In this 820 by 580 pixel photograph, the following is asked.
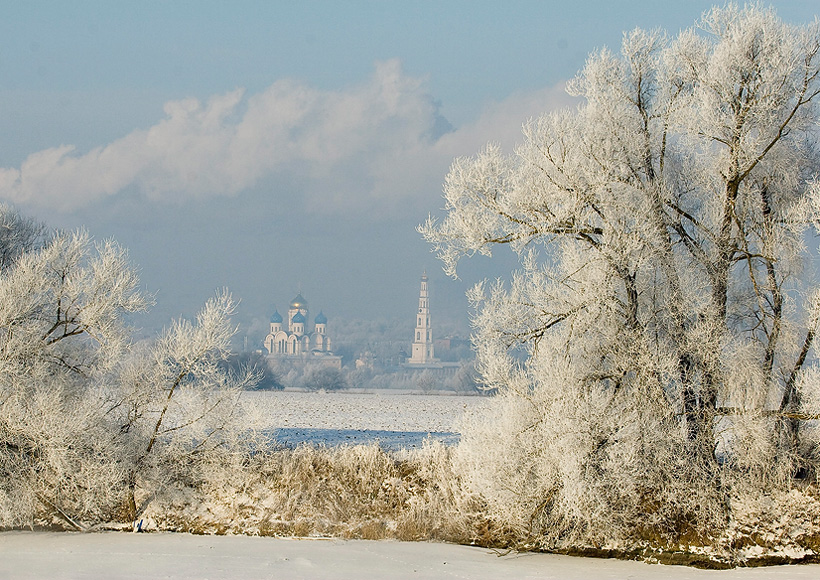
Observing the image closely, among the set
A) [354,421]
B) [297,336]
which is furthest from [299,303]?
[354,421]

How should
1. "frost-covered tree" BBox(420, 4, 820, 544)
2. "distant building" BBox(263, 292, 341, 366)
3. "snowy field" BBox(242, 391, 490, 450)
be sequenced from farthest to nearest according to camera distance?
1. "distant building" BBox(263, 292, 341, 366)
2. "snowy field" BBox(242, 391, 490, 450)
3. "frost-covered tree" BBox(420, 4, 820, 544)

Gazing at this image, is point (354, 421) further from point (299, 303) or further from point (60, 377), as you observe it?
point (299, 303)

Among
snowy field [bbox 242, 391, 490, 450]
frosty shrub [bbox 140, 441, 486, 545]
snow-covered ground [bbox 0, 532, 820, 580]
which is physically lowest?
snow-covered ground [bbox 0, 532, 820, 580]

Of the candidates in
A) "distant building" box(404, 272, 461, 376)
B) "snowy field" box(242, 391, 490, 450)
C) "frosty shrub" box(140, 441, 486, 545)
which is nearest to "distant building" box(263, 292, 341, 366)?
"distant building" box(404, 272, 461, 376)

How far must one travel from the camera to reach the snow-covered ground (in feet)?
37.6

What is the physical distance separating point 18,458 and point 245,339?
102 metres

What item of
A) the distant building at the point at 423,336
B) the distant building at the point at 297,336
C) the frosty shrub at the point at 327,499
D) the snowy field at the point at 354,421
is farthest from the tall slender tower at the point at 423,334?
the frosty shrub at the point at 327,499

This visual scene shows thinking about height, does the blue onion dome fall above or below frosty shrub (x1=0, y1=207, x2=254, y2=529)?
above

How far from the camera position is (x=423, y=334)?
162m

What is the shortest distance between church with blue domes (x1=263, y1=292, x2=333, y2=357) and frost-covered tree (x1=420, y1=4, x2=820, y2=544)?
12438 cm

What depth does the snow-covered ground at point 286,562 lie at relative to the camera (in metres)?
11.4

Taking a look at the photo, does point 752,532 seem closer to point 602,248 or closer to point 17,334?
point 602,248

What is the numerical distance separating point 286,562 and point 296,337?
138 meters

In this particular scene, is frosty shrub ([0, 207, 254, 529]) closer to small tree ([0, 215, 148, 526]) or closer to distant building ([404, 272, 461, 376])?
small tree ([0, 215, 148, 526])
